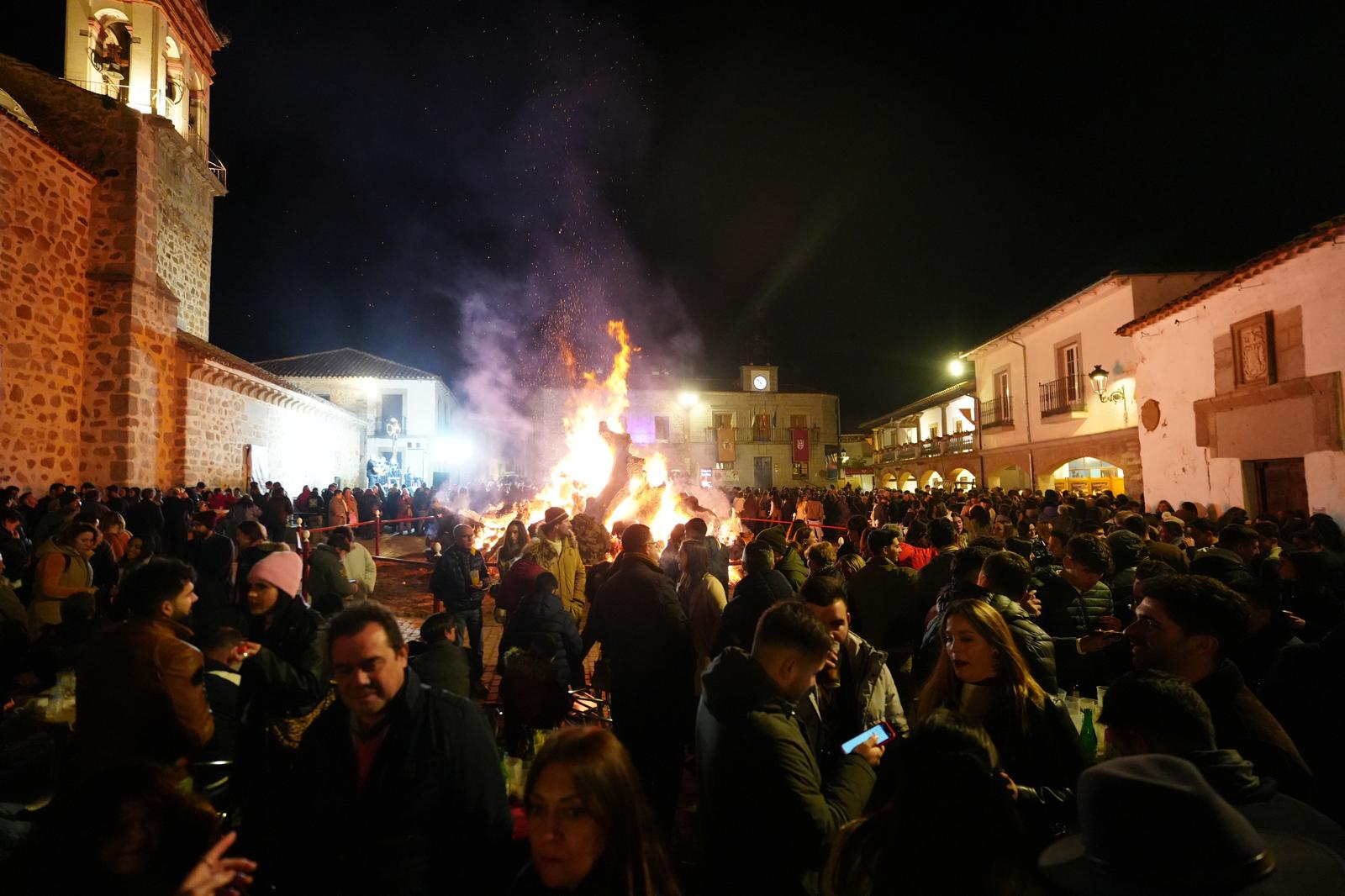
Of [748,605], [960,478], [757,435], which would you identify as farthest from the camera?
[757,435]

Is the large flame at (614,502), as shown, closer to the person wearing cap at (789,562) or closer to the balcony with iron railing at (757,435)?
the person wearing cap at (789,562)

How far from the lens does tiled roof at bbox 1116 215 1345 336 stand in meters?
9.64

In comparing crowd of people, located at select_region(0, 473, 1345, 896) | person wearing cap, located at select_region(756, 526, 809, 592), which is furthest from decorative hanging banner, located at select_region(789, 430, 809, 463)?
crowd of people, located at select_region(0, 473, 1345, 896)

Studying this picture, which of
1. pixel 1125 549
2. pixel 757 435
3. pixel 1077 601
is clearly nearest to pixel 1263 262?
pixel 1125 549

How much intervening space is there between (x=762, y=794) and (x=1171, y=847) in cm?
129

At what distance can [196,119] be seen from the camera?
71.3 feet

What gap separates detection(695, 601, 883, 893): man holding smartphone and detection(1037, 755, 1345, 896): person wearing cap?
1021 mm

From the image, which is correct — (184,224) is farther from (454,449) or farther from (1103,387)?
(454,449)

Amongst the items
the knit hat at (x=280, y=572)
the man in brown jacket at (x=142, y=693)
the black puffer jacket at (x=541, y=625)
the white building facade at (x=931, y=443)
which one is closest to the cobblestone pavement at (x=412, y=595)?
the black puffer jacket at (x=541, y=625)

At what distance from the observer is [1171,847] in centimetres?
121

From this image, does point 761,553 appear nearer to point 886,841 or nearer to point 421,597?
point 886,841

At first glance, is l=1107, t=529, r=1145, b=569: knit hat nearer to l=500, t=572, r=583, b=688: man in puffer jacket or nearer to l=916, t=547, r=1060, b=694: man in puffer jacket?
l=916, t=547, r=1060, b=694: man in puffer jacket

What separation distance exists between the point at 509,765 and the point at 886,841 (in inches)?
106

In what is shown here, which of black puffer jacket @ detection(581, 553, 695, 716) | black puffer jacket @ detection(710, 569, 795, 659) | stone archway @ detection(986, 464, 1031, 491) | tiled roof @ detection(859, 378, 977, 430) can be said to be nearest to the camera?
black puffer jacket @ detection(581, 553, 695, 716)
